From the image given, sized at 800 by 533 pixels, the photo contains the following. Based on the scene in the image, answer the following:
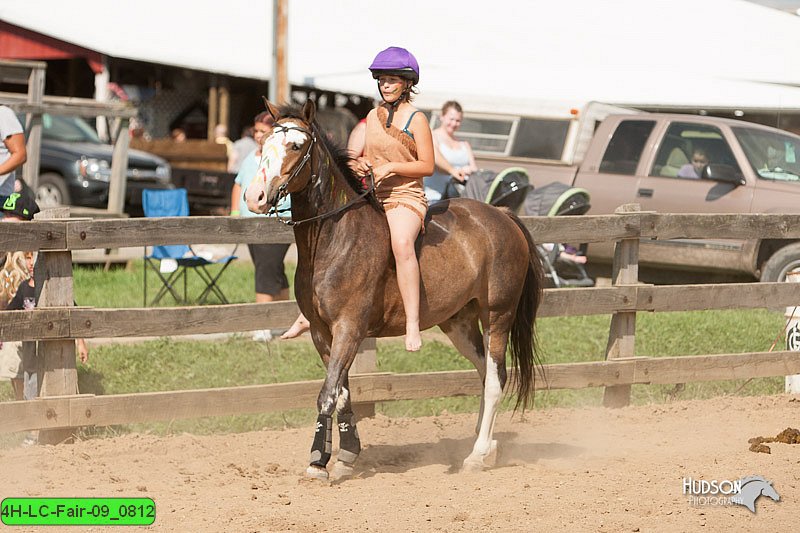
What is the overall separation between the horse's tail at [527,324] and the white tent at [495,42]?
959cm

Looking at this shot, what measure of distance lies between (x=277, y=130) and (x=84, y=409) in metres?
2.24

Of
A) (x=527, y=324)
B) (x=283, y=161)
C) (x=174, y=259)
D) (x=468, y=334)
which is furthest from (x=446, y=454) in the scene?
(x=174, y=259)

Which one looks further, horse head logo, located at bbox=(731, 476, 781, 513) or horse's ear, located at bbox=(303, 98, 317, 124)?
horse's ear, located at bbox=(303, 98, 317, 124)

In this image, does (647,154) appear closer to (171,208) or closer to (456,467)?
(171,208)

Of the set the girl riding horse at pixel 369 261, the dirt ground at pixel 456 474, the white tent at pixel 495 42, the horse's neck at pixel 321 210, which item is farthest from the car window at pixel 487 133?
the horse's neck at pixel 321 210

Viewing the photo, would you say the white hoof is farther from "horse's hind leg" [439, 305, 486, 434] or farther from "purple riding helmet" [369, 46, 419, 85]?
"purple riding helmet" [369, 46, 419, 85]

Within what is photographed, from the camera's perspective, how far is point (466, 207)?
7.04 meters

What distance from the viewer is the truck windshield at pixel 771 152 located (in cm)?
1214

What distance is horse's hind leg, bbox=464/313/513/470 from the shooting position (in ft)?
22.4

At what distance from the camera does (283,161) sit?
19.2ft

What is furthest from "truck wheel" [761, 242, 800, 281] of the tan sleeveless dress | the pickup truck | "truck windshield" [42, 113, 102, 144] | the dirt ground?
"truck windshield" [42, 113, 102, 144]

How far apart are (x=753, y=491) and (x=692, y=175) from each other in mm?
7202

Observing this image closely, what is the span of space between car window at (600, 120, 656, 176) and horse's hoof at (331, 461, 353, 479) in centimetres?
753

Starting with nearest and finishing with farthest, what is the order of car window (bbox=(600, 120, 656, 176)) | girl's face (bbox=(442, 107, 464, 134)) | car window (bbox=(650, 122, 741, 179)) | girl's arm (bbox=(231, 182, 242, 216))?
girl's arm (bbox=(231, 182, 242, 216)) < girl's face (bbox=(442, 107, 464, 134)) < car window (bbox=(650, 122, 741, 179)) < car window (bbox=(600, 120, 656, 176))
